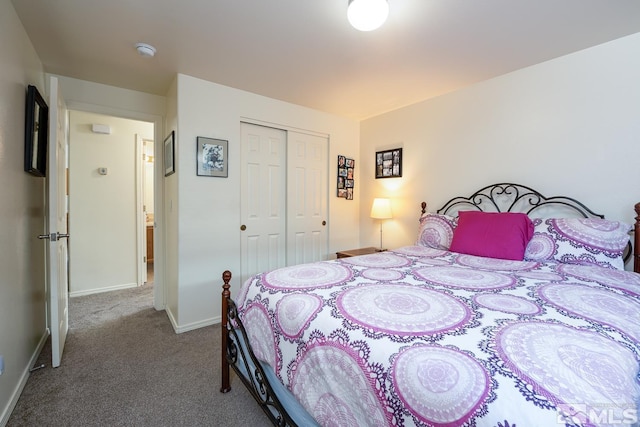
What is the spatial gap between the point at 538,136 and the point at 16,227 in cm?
373

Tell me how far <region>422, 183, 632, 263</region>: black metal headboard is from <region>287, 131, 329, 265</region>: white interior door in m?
1.42

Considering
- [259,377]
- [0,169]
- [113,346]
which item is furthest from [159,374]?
[0,169]

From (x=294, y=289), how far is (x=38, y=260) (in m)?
2.17

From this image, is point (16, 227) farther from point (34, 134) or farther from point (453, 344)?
point (453, 344)

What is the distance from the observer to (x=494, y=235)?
2.07 metres

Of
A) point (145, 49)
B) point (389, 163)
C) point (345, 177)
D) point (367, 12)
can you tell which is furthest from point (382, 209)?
point (145, 49)

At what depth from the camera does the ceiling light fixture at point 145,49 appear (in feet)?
6.44

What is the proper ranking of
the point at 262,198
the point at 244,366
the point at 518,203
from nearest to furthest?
the point at 244,366 < the point at 518,203 < the point at 262,198

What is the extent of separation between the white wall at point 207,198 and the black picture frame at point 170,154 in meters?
0.12

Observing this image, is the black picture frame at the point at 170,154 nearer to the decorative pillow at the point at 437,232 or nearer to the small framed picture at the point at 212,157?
the small framed picture at the point at 212,157

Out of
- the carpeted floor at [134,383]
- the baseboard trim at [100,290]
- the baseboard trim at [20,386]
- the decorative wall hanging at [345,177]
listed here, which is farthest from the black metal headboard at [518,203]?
the baseboard trim at [100,290]

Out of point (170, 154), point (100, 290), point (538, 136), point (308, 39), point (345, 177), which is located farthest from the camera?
point (345, 177)

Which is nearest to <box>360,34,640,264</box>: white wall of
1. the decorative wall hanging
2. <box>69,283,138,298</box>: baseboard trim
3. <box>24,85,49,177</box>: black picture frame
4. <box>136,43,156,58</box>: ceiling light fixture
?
the decorative wall hanging

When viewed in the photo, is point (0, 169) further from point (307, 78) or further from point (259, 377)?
point (307, 78)
